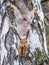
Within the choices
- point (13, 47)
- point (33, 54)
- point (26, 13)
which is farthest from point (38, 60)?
point (26, 13)

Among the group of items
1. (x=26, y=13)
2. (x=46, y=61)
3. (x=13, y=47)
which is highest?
(x=26, y=13)

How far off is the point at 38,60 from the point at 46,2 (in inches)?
65.9

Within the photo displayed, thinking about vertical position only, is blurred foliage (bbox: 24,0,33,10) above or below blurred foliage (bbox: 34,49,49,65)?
above

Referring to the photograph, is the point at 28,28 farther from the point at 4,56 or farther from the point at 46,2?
the point at 46,2

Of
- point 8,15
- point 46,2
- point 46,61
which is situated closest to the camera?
point 8,15

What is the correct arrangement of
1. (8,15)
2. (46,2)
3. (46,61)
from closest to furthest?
(8,15) → (46,61) → (46,2)

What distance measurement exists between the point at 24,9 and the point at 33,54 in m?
0.26

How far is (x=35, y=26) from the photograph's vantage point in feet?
4.72

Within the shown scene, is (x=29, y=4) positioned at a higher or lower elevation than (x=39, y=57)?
higher

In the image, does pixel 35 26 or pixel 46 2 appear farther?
pixel 46 2

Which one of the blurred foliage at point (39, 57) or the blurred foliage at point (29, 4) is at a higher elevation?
the blurred foliage at point (29, 4)

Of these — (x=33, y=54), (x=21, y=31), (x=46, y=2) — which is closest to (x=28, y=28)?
(x=21, y=31)

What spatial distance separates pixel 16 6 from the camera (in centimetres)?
139

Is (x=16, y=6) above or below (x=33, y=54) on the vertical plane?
above
